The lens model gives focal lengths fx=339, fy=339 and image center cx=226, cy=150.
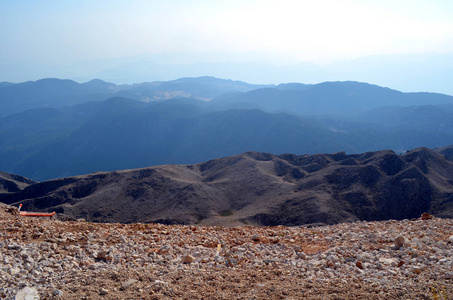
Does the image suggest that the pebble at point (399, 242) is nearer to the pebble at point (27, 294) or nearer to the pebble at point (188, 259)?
the pebble at point (188, 259)

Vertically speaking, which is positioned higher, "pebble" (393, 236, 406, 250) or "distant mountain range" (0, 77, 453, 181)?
"pebble" (393, 236, 406, 250)

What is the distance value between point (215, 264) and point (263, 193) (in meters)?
50.3

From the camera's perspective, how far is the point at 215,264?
739 cm

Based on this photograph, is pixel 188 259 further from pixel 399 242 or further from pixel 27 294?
pixel 399 242

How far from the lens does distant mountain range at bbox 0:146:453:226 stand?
1921 inches

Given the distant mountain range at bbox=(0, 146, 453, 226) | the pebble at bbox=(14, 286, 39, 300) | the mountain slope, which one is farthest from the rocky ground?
the mountain slope

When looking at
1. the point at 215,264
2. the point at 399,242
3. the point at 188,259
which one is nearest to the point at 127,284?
the point at 188,259

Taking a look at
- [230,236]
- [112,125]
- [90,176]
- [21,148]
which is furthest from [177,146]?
[230,236]

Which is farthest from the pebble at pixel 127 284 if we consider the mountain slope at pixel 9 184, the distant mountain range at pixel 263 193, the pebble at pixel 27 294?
the mountain slope at pixel 9 184

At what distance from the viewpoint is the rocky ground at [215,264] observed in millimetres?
6113

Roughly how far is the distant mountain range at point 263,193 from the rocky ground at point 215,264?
118 ft

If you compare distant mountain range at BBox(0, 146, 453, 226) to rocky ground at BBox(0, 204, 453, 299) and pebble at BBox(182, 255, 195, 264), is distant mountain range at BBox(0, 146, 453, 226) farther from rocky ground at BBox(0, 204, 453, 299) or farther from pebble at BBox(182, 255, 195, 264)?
pebble at BBox(182, 255, 195, 264)

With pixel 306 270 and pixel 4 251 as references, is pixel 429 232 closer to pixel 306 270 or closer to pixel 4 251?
pixel 306 270

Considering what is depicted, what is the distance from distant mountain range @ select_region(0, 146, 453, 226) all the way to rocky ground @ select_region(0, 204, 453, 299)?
118 feet
